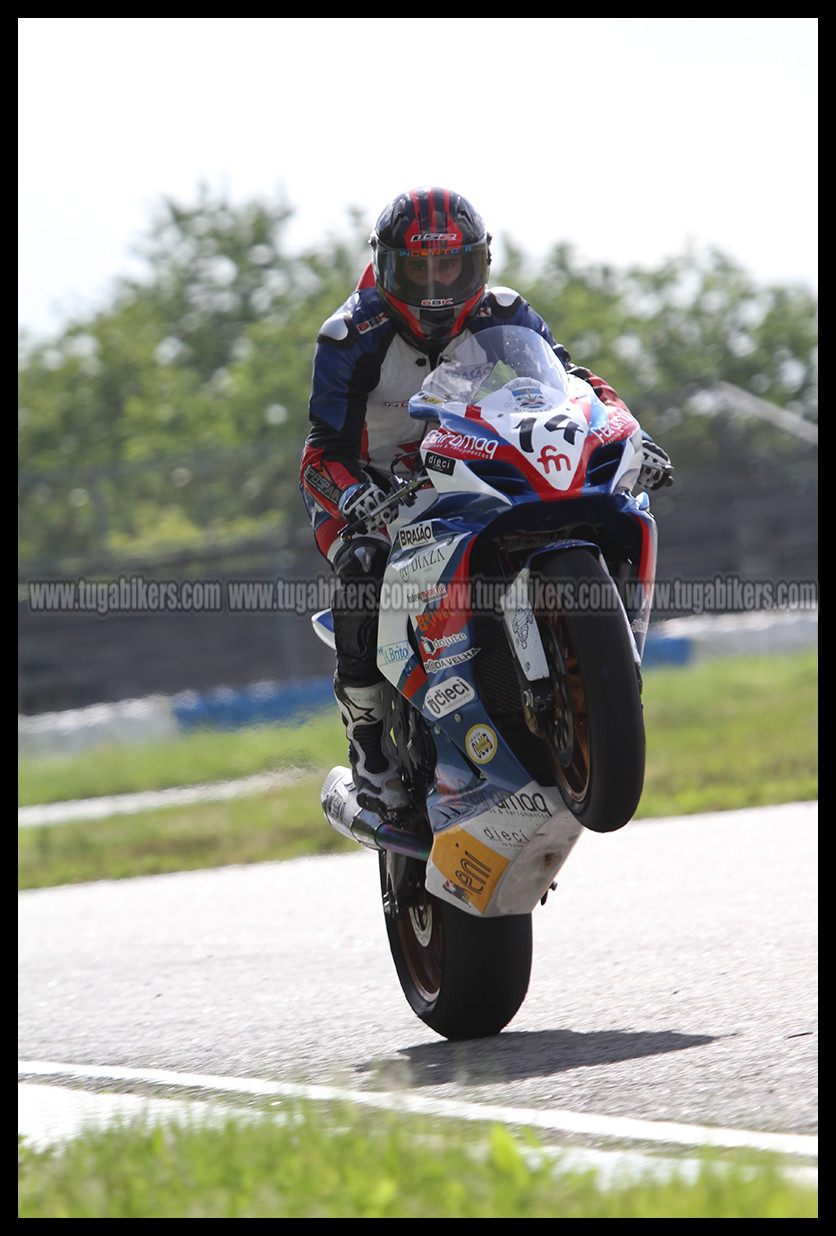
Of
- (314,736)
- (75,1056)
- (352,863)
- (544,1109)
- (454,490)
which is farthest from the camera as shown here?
(314,736)

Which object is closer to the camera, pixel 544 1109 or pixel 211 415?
pixel 544 1109

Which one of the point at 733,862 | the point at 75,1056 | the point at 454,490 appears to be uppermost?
the point at 454,490

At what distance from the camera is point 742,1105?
3033mm

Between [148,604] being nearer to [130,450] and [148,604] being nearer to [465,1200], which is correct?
[130,450]

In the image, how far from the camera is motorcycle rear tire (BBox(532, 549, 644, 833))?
3.62 metres

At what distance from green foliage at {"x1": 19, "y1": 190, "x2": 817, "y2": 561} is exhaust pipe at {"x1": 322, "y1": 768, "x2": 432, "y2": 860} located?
1874 centimetres

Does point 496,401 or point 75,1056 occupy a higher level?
point 496,401

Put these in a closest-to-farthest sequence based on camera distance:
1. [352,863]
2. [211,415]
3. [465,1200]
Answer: [465,1200], [352,863], [211,415]

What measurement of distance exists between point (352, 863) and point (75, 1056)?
415 cm

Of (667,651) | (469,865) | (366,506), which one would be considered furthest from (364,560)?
(667,651)

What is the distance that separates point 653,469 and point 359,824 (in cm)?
134

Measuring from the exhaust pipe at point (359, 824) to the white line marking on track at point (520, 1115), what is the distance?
78cm

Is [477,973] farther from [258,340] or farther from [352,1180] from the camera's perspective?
[258,340]
